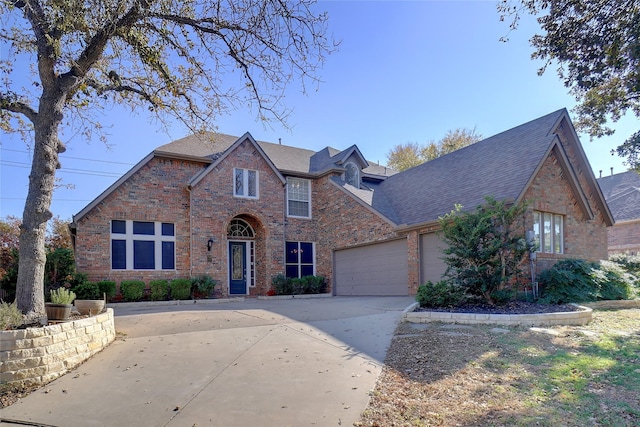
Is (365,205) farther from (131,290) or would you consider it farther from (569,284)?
(131,290)

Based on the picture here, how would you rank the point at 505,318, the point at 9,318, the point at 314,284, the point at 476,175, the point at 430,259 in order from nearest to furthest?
the point at 9,318 → the point at 505,318 → the point at 430,259 → the point at 476,175 → the point at 314,284

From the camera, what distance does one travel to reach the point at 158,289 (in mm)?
13992

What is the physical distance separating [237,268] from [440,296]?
1006 cm

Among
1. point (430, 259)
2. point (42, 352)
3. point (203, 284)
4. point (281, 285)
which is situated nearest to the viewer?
point (42, 352)

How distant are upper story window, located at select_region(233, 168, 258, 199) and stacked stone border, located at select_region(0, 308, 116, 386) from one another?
1085 centimetres

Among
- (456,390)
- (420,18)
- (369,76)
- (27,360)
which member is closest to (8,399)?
(27,360)

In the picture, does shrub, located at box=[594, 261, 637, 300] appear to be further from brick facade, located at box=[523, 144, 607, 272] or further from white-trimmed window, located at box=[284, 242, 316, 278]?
white-trimmed window, located at box=[284, 242, 316, 278]

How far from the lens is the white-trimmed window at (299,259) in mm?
17797

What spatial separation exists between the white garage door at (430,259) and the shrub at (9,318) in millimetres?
10740

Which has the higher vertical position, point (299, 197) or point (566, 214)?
point (299, 197)

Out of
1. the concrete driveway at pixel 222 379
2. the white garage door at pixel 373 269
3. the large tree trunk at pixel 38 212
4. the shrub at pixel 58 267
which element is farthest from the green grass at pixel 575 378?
the shrub at pixel 58 267

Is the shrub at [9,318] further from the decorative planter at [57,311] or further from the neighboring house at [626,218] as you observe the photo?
the neighboring house at [626,218]

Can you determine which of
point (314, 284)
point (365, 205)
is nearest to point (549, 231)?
point (365, 205)

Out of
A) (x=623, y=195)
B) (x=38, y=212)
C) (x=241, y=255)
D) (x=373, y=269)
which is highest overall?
(x=623, y=195)
